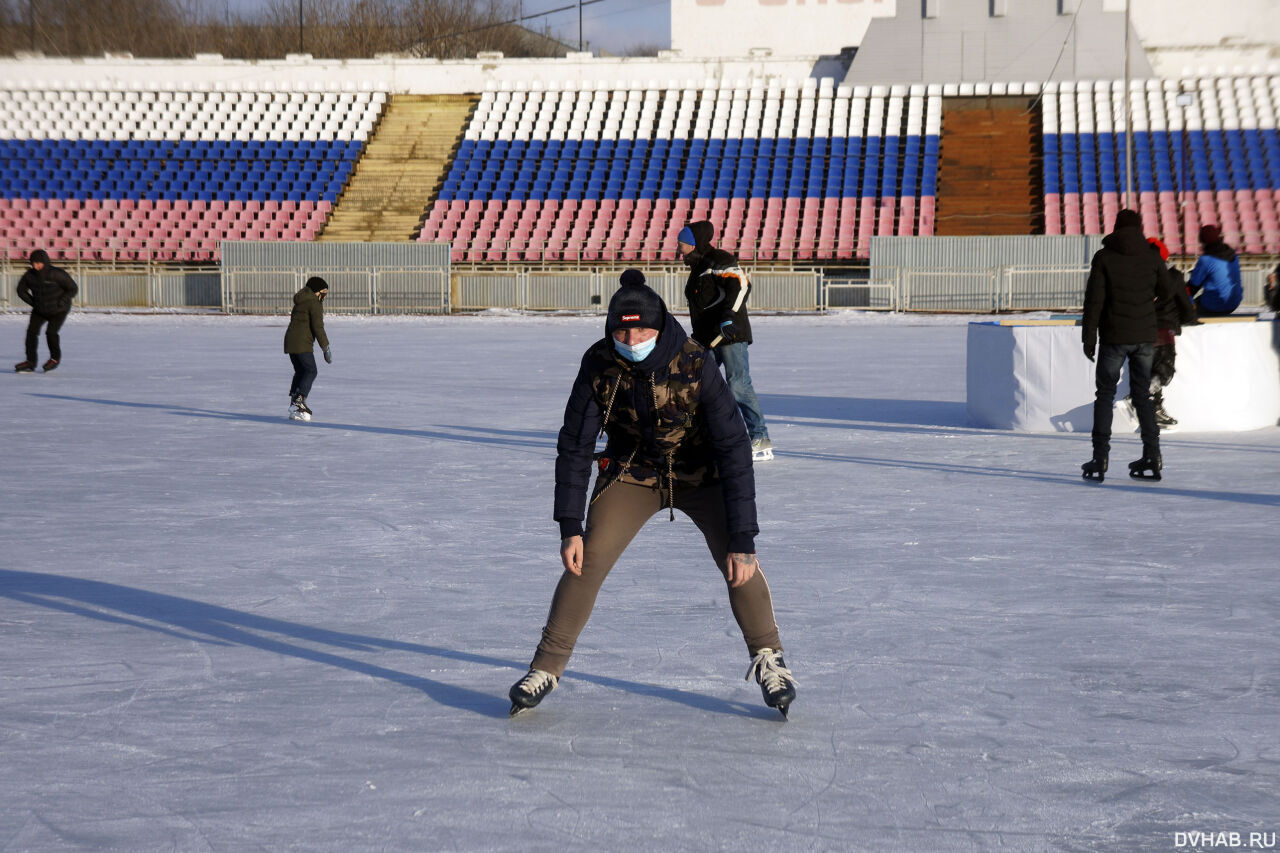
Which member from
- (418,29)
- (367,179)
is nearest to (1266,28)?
(367,179)

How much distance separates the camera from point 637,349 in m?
3.98

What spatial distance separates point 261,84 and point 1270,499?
43.7 m

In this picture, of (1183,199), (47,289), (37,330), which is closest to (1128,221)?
(47,289)

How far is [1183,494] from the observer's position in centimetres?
867

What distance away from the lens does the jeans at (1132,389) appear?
354 inches

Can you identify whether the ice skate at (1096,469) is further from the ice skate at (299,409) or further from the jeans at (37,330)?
the jeans at (37,330)

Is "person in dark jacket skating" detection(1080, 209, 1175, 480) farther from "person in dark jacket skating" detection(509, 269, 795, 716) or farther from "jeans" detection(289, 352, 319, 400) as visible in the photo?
"jeans" detection(289, 352, 319, 400)

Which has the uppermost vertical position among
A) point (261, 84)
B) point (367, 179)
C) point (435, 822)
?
point (261, 84)

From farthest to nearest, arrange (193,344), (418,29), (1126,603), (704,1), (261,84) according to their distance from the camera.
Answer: (418,29) < (704,1) < (261,84) < (193,344) < (1126,603)

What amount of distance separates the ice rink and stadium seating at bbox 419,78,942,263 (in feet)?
90.7

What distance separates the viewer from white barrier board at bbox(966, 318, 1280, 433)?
11547mm

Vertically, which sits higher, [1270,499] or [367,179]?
[367,179]

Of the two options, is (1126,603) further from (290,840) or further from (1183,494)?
(290,840)

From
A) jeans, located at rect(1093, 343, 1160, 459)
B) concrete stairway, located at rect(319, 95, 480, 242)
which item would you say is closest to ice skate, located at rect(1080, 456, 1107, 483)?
jeans, located at rect(1093, 343, 1160, 459)
